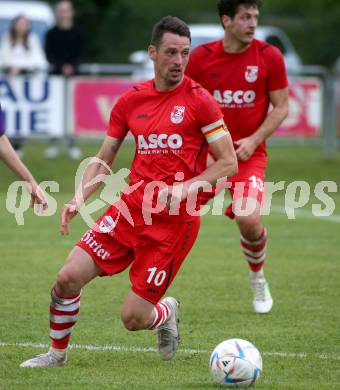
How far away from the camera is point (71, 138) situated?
18.6 m

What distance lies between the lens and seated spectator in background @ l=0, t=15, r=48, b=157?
17859 mm

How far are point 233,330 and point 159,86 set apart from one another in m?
2.02

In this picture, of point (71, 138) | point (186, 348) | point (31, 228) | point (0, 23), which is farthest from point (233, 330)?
point (0, 23)

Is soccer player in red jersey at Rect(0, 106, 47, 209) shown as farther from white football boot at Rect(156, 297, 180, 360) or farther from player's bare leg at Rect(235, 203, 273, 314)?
player's bare leg at Rect(235, 203, 273, 314)

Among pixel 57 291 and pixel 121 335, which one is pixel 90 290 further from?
pixel 57 291

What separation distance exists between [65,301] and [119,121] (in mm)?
1155

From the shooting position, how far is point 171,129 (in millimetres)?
6871

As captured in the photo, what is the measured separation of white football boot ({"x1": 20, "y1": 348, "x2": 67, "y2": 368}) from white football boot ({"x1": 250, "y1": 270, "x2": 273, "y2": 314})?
2282mm

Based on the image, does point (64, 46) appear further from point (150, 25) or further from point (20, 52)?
point (150, 25)

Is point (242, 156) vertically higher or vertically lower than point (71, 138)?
higher

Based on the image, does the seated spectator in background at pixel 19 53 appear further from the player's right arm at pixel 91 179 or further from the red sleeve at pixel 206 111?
the red sleeve at pixel 206 111

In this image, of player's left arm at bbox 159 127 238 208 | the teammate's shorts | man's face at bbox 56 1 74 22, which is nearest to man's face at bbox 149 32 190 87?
player's left arm at bbox 159 127 238 208

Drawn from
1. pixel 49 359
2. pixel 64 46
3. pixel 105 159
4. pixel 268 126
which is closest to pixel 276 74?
pixel 268 126

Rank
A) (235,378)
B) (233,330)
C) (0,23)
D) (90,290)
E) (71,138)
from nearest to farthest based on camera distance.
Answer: (235,378), (233,330), (90,290), (71,138), (0,23)
